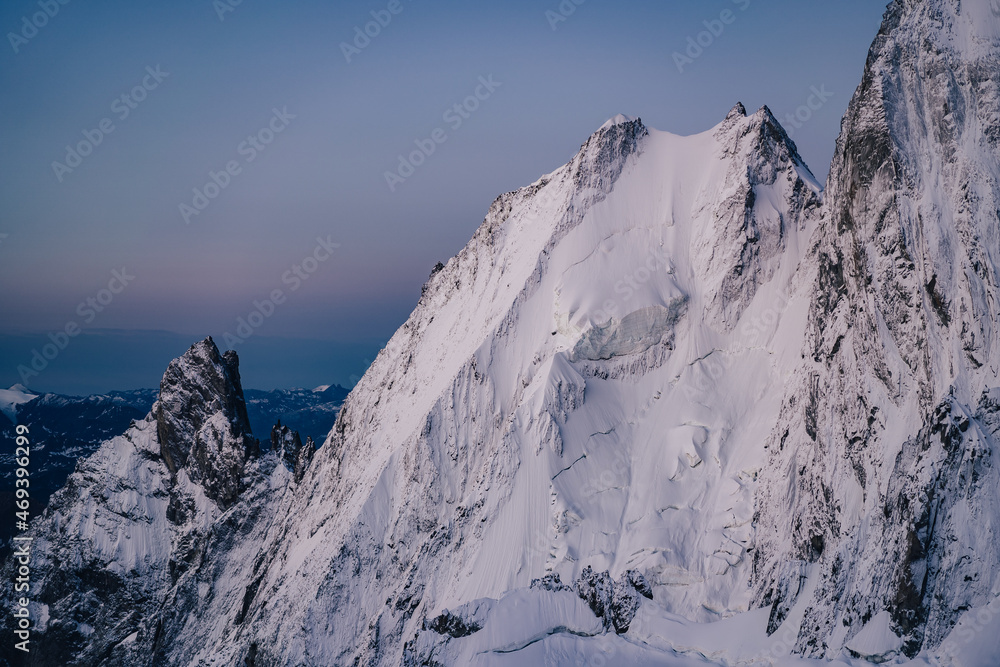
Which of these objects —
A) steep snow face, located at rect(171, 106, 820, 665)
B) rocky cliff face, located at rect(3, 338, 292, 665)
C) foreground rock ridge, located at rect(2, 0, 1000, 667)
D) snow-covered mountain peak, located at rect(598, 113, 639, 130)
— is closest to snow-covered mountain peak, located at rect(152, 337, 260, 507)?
rocky cliff face, located at rect(3, 338, 292, 665)

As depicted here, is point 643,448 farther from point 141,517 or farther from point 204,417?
point 141,517

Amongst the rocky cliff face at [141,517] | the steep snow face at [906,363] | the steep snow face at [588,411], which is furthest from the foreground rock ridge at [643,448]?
the rocky cliff face at [141,517]

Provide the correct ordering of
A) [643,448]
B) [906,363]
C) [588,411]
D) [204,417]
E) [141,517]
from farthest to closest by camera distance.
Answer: [204,417] → [141,517] → [588,411] → [643,448] → [906,363]

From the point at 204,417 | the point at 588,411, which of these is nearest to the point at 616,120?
the point at 588,411

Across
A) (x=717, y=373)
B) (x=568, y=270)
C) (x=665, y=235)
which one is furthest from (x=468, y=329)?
(x=717, y=373)

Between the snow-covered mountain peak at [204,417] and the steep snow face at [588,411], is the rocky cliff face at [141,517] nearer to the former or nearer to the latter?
the snow-covered mountain peak at [204,417]

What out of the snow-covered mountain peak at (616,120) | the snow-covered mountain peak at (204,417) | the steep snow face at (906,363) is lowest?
the steep snow face at (906,363)
